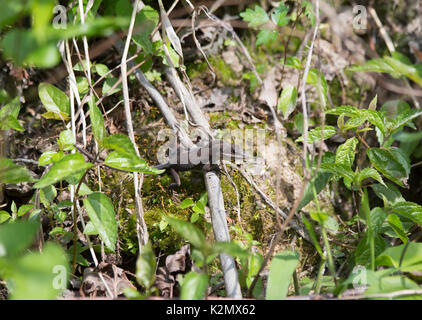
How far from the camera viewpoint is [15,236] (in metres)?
0.99

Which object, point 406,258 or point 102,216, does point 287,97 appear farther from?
point 102,216

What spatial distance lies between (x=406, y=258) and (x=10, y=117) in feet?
7.48

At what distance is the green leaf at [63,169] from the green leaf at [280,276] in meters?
1.06

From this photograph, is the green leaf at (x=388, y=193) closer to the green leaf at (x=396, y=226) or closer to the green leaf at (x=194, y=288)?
the green leaf at (x=396, y=226)

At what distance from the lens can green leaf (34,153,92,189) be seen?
1551mm

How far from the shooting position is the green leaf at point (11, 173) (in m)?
1.70

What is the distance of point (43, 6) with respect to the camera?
0.95 metres

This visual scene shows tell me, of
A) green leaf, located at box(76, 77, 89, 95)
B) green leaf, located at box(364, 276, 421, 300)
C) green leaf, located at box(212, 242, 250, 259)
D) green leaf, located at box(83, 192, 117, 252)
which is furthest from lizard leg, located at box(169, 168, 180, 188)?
green leaf, located at box(364, 276, 421, 300)

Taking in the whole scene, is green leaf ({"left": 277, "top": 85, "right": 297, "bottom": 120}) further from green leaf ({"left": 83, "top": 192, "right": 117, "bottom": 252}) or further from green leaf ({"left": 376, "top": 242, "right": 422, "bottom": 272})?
green leaf ({"left": 83, "top": 192, "right": 117, "bottom": 252})

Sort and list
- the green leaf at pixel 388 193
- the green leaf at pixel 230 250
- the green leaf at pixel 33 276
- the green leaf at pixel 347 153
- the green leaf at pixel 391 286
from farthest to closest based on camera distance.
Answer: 1. the green leaf at pixel 388 193
2. the green leaf at pixel 347 153
3. the green leaf at pixel 391 286
4. the green leaf at pixel 230 250
5. the green leaf at pixel 33 276

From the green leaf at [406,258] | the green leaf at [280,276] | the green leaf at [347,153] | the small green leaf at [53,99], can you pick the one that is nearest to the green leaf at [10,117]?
the small green leaf at [53,99]
